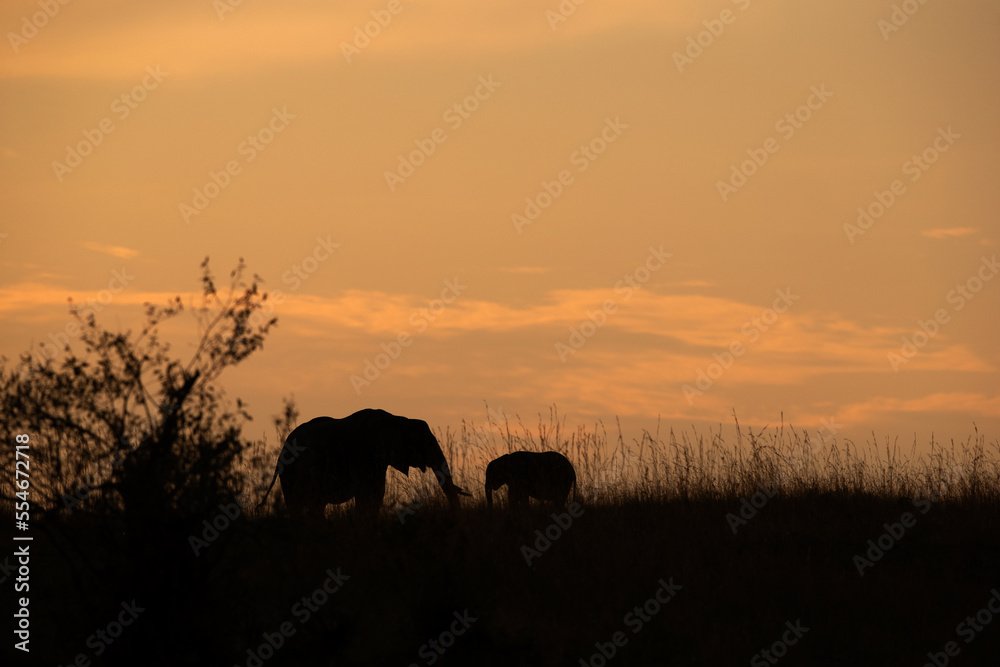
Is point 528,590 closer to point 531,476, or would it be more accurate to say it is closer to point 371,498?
point 531,476

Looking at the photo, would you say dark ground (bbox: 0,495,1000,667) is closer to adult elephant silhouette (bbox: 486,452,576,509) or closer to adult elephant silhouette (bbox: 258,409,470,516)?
adult elephant silhouette (bbox: 486,452,576,509)

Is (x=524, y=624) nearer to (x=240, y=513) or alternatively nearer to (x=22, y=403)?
(x=240, y=513)

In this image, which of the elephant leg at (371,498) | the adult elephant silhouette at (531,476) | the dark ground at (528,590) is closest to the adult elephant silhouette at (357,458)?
the elephant leg at (371,498)

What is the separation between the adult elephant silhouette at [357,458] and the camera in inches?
568

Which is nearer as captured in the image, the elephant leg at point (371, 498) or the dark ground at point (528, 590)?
the dark ground at point (528, 590)

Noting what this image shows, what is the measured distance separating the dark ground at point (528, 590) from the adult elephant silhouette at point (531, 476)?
111 centimetres

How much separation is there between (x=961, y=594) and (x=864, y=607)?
1.24 meters

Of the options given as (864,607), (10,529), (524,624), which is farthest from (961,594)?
(10,529)

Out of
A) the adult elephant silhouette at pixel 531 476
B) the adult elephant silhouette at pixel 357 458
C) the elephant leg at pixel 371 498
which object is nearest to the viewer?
the elephant leg at pixel 371 498

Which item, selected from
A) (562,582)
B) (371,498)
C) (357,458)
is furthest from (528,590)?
(357,458)

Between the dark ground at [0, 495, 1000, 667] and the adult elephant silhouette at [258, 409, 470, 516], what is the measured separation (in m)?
1.31

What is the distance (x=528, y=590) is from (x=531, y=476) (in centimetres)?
399

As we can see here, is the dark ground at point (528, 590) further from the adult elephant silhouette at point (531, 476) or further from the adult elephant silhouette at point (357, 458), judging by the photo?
the adult elephant silhouette at point (357, 458)

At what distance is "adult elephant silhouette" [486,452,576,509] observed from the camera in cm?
1421
